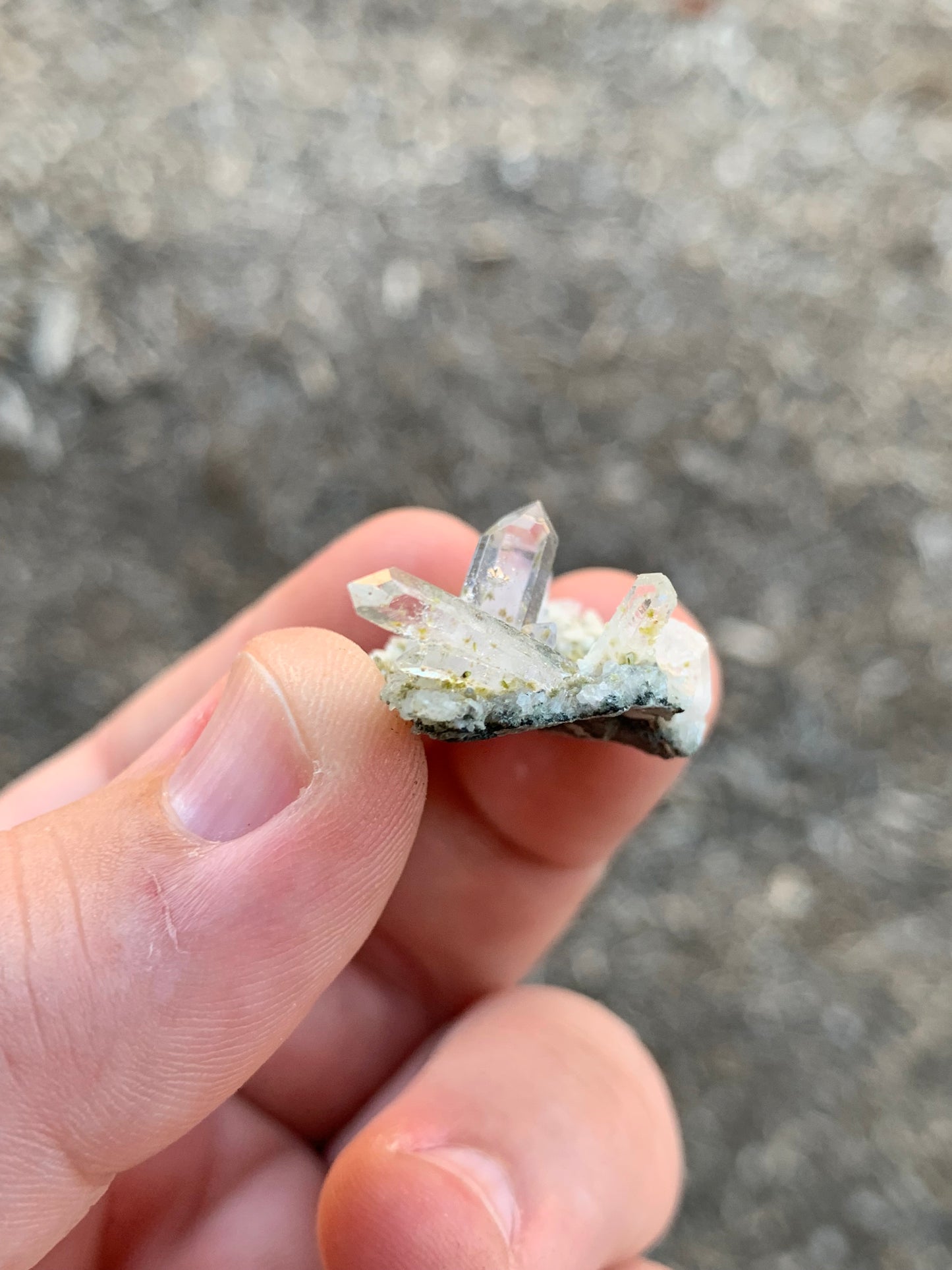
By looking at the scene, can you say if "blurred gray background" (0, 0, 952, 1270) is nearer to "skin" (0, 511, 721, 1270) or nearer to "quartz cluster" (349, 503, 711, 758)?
"skin" (0, 511, 721, 1270)

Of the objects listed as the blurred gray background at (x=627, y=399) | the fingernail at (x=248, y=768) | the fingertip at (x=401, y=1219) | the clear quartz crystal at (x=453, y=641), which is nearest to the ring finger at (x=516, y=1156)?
the fingertip at (x=401, y=1219)

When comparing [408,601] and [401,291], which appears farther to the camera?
[401,291]

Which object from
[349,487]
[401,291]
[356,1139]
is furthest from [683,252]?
A: [356,1139]

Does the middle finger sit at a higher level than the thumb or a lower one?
lower

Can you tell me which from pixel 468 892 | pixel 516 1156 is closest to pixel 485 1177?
pixel 516 1156

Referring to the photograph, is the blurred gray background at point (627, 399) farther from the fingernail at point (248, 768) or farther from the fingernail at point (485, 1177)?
the fingernail at point (248, 768)

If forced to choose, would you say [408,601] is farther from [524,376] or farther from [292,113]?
[292,113]

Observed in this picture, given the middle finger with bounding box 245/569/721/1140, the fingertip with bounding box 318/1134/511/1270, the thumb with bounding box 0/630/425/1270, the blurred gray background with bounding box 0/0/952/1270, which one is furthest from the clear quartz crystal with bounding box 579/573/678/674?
the blurred gray background with bounding box 0/0/952/1270

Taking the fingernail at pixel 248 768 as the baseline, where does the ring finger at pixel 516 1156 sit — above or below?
below
